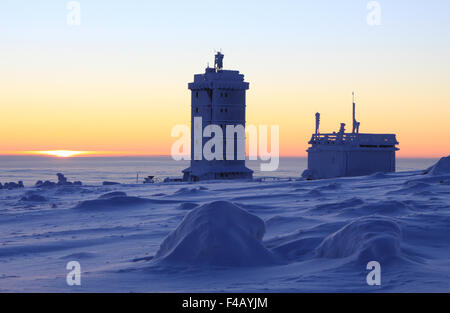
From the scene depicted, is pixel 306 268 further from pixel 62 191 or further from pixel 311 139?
pixel 311 139

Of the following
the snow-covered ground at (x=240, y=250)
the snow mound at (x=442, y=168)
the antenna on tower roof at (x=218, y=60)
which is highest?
the antenna on tower roof at (x=218, y=60)

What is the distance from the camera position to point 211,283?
7820 mm

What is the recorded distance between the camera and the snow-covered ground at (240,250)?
25.4ft

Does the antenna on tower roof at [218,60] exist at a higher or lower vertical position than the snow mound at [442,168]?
higher

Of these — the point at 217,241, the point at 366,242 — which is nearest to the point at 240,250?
the point at 217,241

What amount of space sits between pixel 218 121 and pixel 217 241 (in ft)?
118

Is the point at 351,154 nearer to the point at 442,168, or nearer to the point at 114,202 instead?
the point at 442,168

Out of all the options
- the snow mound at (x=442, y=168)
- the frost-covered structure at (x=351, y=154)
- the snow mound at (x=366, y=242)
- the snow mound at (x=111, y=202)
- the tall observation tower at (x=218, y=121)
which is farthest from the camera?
the tall observation tower at (x=218, y=121)

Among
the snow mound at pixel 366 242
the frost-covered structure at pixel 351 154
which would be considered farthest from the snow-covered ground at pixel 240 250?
the frost-covered structure at pixel 351 154

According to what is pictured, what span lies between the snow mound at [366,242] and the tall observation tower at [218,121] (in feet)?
115

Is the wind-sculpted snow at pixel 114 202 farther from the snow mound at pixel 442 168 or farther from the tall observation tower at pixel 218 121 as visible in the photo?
the tall observation tower at pixel 218 121

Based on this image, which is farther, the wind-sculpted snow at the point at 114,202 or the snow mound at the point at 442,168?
the snow mound at the point at 442,168
